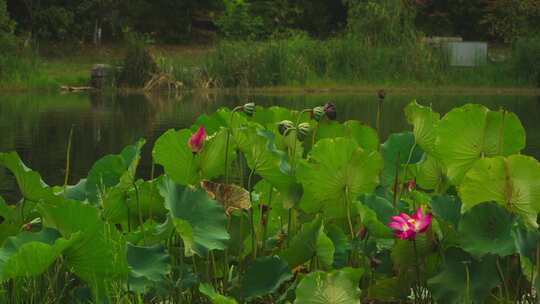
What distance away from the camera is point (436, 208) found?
2.83 metres

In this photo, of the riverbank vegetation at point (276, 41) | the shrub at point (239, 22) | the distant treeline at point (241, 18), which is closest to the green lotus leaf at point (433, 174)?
the riverbank vegetation at point (276, 41)

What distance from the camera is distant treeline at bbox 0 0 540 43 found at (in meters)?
26.7

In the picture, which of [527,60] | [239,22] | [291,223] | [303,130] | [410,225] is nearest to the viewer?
[410,225]

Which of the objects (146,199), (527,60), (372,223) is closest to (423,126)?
(372,223)

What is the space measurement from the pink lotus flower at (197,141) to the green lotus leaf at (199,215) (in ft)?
0.46

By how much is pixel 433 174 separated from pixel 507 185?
2.18 ft

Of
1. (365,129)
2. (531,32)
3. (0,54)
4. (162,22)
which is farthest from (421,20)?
(365,129)

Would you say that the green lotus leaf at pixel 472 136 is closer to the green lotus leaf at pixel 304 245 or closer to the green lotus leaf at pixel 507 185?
the green lotus leaf at pixel 507 185

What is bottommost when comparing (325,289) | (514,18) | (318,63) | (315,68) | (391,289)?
(315,68)

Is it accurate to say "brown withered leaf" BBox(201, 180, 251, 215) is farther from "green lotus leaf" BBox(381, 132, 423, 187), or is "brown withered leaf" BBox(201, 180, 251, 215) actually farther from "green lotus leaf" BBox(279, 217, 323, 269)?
"green lotus leaf" BBox(381, 132, 423, 187)

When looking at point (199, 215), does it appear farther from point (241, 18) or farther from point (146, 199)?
point (241, 18)

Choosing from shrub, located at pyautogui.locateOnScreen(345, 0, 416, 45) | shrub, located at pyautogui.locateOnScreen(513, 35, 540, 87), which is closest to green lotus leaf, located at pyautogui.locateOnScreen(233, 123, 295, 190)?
shrub, located at pyautogui.locateOnScreen(345, 0, 416, 45)

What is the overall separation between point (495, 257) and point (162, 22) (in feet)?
87.4

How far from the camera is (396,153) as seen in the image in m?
3.36
